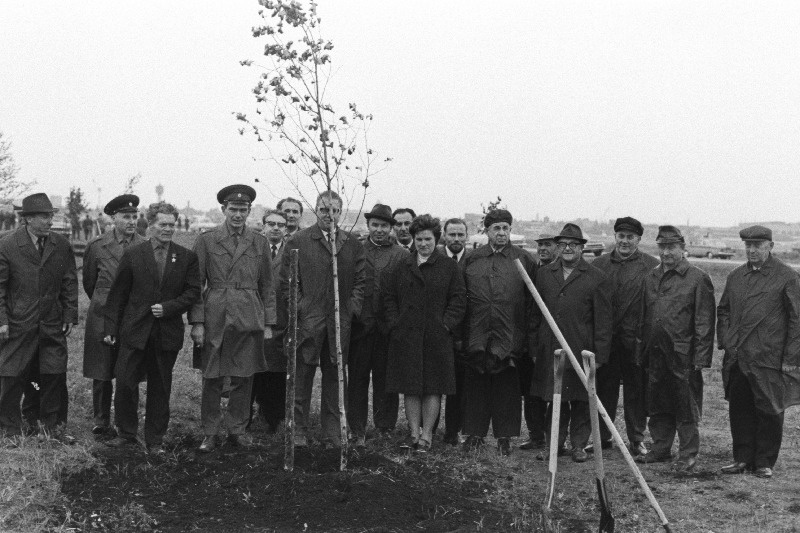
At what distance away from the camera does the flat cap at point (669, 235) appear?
812 cm

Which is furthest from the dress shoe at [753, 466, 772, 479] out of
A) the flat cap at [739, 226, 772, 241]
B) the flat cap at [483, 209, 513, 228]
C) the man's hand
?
the man's hand

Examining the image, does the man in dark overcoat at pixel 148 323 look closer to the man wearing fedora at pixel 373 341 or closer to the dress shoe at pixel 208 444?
the dress shoe at pixel 208 444

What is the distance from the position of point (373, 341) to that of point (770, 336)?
11.8ft

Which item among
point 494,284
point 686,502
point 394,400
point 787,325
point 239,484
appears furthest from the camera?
point 394,400

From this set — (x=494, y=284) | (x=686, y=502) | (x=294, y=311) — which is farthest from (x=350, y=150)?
(x=686, y=502)

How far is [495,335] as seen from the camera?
8.20 meters

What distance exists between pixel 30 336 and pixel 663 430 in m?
5.82

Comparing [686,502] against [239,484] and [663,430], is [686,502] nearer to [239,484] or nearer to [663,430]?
[663,430]

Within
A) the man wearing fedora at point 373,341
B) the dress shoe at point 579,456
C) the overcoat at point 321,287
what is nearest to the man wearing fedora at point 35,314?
the overcoat at point 321,287

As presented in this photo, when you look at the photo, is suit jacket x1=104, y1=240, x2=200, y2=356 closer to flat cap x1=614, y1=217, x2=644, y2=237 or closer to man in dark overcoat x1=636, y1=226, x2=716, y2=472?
flat cap x1=614, y1=217, x2=644, y2=237

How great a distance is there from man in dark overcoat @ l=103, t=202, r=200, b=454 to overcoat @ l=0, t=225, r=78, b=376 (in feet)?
1.79

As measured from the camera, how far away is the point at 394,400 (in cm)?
884

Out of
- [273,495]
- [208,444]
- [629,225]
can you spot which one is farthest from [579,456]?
[208,444]

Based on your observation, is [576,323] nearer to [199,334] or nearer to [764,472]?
[764,472]
